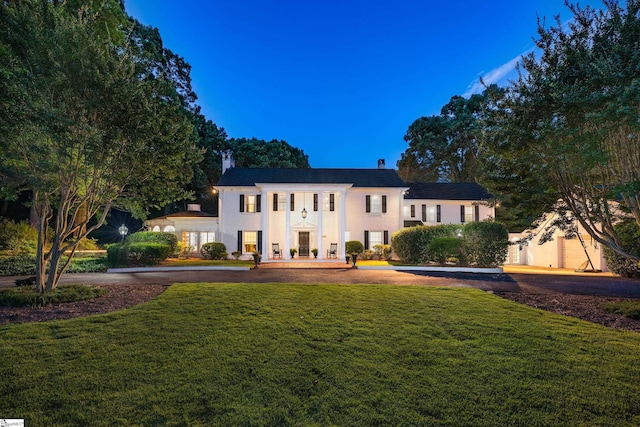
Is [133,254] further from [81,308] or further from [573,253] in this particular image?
[573,253]

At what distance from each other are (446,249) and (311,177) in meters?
11.8

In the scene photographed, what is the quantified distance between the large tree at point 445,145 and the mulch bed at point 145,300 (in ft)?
107

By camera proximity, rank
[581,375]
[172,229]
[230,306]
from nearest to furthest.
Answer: [581,375] → [230,306] → [172,229]

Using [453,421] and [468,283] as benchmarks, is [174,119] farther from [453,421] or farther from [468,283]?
[468,283]

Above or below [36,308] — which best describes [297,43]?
above

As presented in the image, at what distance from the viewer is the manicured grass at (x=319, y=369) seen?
11.4 ft

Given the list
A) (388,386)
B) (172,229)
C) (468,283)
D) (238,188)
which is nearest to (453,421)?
(388,386)

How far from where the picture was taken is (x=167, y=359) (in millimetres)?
4637

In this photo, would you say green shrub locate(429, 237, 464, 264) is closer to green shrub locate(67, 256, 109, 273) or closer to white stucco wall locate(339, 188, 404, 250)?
white stucco wall locate(339, 188, 404, 250)

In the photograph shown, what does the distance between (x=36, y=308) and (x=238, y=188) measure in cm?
1566

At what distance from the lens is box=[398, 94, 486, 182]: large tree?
38.8 m

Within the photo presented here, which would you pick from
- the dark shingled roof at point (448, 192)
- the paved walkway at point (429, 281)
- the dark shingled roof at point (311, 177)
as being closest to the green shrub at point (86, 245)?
the paved walkway at point (429, 281)

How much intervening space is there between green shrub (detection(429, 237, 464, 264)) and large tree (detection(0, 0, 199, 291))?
1360 cm

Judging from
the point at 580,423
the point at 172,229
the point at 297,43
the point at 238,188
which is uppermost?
the point at 297,43
